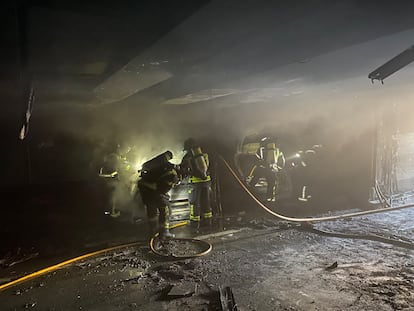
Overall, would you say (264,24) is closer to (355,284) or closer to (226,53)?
(226,53)

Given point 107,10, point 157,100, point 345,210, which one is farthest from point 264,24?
point 345,210

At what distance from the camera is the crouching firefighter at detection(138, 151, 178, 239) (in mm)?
6980

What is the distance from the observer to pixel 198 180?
8.02 meters

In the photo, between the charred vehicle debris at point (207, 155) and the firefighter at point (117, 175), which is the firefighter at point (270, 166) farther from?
the firefighter at point (117, 175)

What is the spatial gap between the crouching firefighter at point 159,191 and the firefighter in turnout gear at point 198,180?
28.7 inches

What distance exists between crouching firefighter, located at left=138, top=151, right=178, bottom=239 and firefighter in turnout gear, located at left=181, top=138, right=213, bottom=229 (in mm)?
729

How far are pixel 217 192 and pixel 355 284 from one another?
4.32m

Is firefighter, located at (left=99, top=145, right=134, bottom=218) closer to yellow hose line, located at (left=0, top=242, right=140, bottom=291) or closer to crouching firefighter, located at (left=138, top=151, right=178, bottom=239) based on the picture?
crouching firefighter, located at (left=138, top=151, right=178, bottom=239)

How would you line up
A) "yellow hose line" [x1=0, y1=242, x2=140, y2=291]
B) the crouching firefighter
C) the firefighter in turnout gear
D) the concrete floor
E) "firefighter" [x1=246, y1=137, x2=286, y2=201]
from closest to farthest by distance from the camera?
the concrete floor
"yellow hose line" [x1=0, y1=242, x2=140, y2=291]
the crouching firefighter
the firefighter in turnout gear
"firefighter" [x1=246, y1=137, x2=286, y2=201]

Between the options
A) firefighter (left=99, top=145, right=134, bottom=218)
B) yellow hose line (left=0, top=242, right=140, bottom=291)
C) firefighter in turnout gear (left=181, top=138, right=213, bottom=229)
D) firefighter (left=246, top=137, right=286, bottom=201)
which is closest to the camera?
yellow hose line (left=0, top=242, right=140, bottom=291)

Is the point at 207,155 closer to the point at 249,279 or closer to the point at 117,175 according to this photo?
the point at 117,175

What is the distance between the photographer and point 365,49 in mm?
5109

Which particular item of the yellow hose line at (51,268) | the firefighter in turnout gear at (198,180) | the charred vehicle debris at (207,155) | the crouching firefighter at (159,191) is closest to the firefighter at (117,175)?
the charred vehicle debris at (207,155)

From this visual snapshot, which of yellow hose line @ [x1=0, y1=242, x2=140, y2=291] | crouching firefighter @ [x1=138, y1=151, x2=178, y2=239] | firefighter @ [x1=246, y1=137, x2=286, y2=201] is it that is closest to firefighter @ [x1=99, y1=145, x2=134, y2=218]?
crouching firefighter @ [x1=138, y1=151, x2=178, y2=239]
